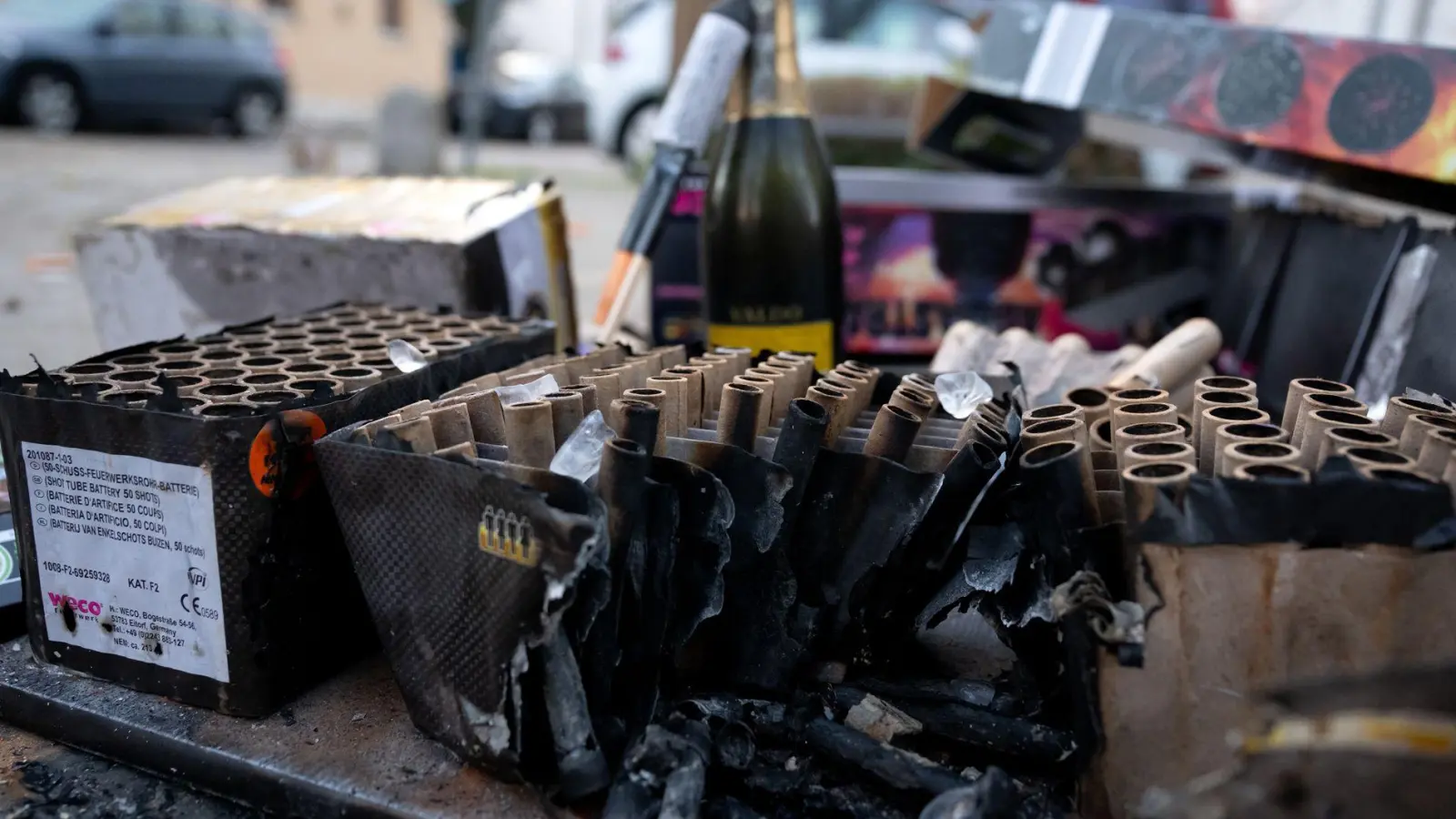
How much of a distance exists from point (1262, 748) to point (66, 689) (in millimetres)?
1232

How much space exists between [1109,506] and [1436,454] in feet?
0.92

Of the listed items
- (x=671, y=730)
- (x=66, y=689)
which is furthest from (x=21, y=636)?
(x=671, y=730)

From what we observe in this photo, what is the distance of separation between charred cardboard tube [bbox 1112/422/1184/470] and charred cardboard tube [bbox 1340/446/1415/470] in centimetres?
15

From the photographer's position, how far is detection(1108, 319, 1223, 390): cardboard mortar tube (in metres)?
1.65

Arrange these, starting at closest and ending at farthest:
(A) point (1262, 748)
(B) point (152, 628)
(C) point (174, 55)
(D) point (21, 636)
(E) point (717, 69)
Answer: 1. (A) point (1262, 748)
2. (B) point (152, 628)
3. (D) point (21, 636)
4. (E) point (717, 69)
5. (C) point (174, 55)

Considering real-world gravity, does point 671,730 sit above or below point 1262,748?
below

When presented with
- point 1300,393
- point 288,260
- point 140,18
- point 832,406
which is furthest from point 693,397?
point 140,18

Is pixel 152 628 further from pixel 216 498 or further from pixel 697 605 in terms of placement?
pixel 697 605

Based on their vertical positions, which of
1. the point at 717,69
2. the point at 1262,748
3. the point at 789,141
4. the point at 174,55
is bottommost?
the point at 1262,748

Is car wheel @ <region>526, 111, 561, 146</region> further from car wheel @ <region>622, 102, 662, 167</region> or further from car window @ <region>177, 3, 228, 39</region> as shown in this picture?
car wheel @ <region>622, 102, 662, 167</region>

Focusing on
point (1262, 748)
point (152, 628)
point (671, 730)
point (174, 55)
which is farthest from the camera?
point (174, 55)

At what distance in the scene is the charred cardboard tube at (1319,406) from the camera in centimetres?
104

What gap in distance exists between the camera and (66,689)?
47.3 inches

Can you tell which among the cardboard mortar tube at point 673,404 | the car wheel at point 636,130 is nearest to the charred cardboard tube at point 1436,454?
the cardboard mortar tube at point 673,404
